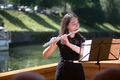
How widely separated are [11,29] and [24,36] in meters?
1.77

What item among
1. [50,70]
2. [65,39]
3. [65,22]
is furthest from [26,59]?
[65,39]

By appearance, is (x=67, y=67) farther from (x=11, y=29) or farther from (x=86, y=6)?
(x=86, y=6)

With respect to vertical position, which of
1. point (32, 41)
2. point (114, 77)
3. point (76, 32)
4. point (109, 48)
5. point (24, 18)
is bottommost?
point (32, 41)

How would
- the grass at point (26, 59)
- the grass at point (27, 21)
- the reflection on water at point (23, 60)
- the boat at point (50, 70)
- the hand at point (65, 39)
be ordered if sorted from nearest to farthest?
the hand at point (65, 39)
the boat at point (50, 70)
the reflection on water at point (23, 60)
the grass at point (26, 59)
the grass at point (27, 21)

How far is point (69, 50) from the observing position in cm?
287

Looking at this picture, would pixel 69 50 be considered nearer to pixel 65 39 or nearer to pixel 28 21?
pixel 65 39

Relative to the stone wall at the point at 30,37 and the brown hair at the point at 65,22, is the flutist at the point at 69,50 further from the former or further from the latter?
the stone wall at the point at 30,37

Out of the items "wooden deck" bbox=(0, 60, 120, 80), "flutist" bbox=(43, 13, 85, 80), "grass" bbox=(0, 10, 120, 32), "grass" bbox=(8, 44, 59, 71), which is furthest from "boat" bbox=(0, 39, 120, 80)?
"grass" bbox=(0, 10, 120, 32)

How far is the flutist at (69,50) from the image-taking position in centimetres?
279

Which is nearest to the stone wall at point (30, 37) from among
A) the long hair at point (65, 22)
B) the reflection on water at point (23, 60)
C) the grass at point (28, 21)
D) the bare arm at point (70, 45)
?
the grass at point (28, 21)

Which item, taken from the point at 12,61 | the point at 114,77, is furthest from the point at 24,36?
the point at 114,77

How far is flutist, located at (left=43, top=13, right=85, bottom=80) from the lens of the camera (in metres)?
2.79

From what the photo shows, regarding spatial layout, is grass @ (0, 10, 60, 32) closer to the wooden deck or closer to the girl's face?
the wooden deck

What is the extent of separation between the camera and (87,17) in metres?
43.4
